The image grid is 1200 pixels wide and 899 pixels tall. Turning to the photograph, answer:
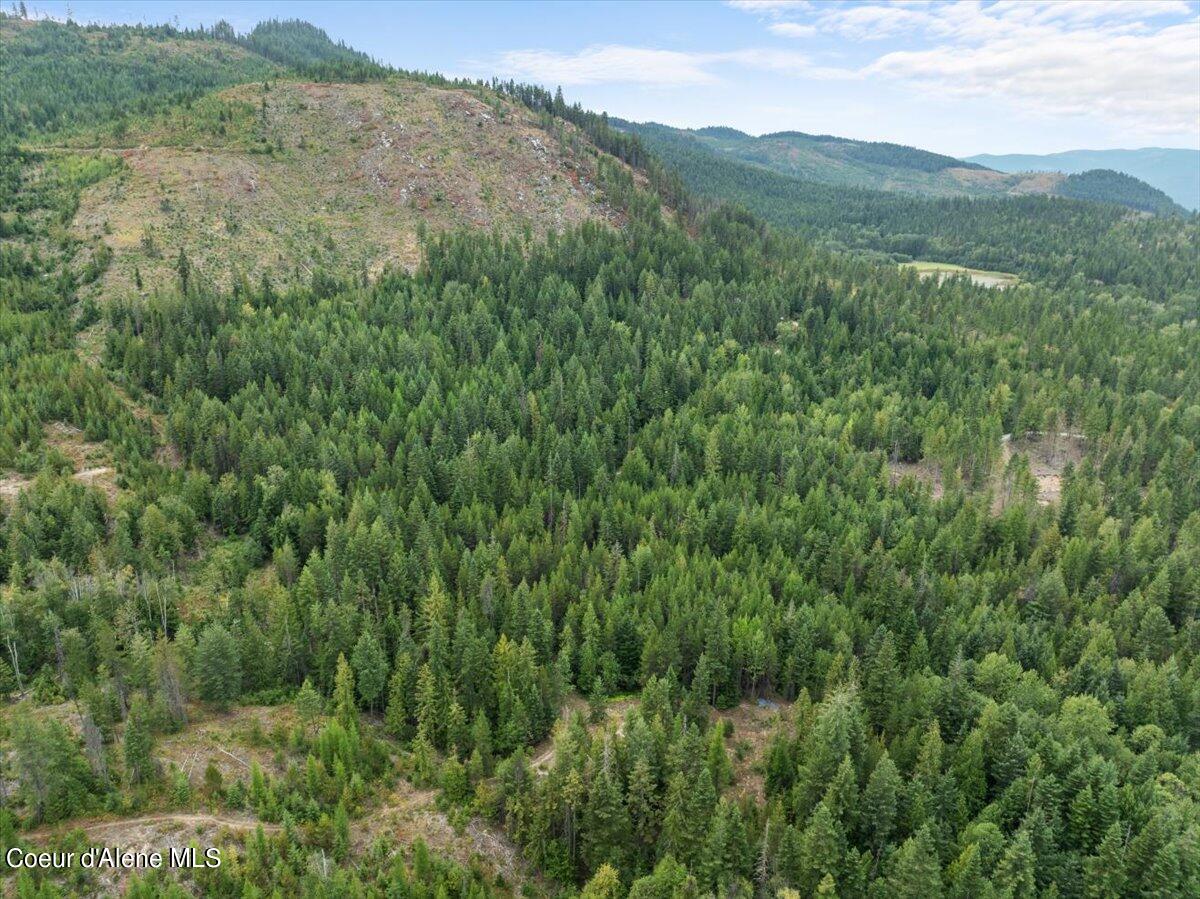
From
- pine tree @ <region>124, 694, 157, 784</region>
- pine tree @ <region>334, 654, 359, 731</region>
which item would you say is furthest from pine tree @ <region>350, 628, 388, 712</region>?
pine tree @ <region>124, 694, 157, 784</region>

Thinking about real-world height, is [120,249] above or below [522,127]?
below

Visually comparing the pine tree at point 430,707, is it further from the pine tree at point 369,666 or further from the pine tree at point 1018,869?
the pine tree at point 1018,869

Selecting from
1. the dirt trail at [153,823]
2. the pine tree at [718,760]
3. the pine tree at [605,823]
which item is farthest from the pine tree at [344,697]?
the pine tree at [718,760]

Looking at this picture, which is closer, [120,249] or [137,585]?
[137,585]

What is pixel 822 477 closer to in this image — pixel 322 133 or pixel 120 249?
pixel 120 249

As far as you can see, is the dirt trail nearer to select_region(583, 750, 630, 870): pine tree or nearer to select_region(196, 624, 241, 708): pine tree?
select_region(196, 624, 241, 708): pine tree

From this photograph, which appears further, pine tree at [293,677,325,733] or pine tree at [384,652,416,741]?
pine tree at [384,652,416,741]

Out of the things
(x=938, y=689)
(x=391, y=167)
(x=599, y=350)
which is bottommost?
(x=938, y=689)

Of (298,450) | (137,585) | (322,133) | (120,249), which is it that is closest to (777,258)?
(322,133)
